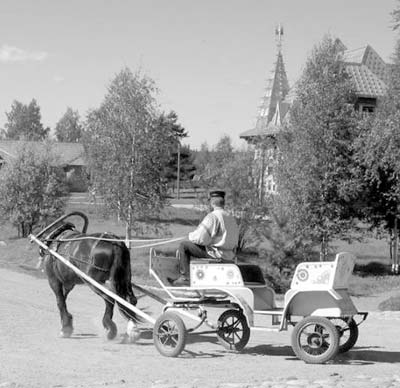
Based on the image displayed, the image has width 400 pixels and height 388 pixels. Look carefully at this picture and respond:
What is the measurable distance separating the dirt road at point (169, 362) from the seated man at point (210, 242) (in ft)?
4.62

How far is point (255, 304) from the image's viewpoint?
11.4 meters

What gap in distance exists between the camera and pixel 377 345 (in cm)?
1281

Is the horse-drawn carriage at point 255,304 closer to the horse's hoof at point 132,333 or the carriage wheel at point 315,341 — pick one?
the carriage wheel at point 315,341

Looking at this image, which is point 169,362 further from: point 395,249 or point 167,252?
point 395,249

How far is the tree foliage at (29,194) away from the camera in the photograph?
128 ft

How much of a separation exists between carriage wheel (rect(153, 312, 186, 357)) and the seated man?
603 millimetres

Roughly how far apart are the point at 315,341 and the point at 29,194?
98.4 ft

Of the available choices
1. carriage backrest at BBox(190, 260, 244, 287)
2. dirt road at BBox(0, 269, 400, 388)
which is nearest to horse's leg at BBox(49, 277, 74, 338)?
dirt road at BBox(0, 269, 400, 388)

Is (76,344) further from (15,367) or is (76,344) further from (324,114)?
(324,114)

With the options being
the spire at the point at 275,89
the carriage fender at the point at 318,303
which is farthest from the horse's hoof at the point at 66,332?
the spire at the point at 275,89

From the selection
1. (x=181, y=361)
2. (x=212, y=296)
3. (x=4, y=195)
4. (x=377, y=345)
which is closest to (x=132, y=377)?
(x=181, y=361)

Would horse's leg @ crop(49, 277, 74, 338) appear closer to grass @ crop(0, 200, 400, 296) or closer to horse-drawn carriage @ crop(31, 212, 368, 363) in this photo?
horse-drawn carriage @ crop(31, 212, 368, 363)

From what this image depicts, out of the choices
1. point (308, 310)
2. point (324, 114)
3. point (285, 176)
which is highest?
point (324, 114)

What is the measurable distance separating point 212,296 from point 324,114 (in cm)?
2203
